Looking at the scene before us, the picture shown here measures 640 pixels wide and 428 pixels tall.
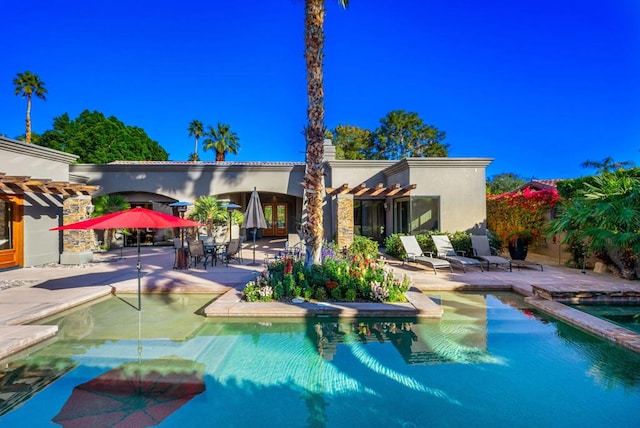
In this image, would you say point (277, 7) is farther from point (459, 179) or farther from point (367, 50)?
point (459, 179)

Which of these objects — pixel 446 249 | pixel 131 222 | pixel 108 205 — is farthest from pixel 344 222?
pixel 108 205

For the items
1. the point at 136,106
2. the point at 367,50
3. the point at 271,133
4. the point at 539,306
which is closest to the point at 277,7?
the point at 367,50

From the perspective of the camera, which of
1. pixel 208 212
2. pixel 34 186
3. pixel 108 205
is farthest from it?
pixel 108 205

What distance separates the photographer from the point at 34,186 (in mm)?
10984

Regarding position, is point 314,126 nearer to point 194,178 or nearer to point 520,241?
point 520,241

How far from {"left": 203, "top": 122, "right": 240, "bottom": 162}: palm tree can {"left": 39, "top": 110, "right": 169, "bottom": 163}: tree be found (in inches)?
342

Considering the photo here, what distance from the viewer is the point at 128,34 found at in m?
17.6

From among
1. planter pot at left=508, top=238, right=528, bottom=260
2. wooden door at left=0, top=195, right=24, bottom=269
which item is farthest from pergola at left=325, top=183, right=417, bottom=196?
wooden door at left=0, top=195, right=24, bottom=269

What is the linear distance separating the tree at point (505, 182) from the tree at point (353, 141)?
16245mm

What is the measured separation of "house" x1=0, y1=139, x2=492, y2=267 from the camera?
12727 mm

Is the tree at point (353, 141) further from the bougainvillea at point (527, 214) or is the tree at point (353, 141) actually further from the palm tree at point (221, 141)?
the bougainvillea at point (527, 214)

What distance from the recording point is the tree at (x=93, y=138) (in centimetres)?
3534

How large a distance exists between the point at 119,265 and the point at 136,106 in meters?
29.2

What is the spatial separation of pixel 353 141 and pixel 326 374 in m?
40.2
